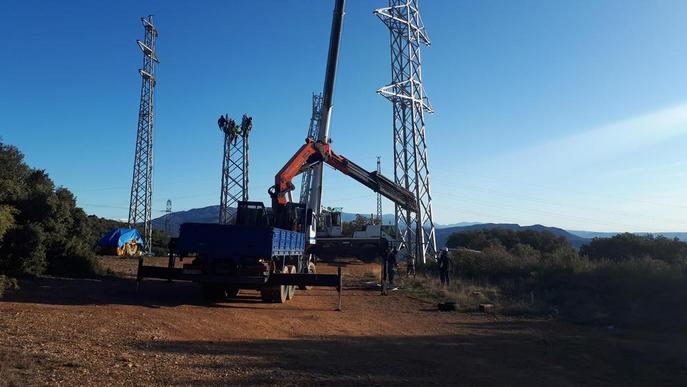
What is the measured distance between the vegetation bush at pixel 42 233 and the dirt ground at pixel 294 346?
7.31ft

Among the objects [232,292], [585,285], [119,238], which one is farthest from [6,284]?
[119,238]

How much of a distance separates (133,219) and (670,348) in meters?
45.2

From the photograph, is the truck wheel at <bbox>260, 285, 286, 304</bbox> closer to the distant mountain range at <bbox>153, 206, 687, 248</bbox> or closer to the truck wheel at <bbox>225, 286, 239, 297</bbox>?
the truck wheel at <bbox>225, 286, 239, 297</bbox>

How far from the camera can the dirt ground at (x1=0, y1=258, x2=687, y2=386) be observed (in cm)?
796

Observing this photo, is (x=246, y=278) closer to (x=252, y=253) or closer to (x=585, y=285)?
(x=252, y=253)

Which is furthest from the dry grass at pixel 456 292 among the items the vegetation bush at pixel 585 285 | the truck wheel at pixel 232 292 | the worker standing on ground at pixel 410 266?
the truck wheel at pixel 232 292

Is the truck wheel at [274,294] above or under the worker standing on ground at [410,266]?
under

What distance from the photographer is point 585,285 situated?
22.3 metres

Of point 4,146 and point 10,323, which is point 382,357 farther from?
point 4,146

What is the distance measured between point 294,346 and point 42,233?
13.1 m

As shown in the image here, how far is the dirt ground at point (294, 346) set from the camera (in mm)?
7957

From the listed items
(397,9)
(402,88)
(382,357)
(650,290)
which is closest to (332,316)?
(382,357)

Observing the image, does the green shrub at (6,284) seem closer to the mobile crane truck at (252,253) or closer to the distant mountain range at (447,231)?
the mobile crane truck at (252,253)

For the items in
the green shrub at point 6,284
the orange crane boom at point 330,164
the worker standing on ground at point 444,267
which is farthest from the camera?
the worker standing on ground at point 444,267
